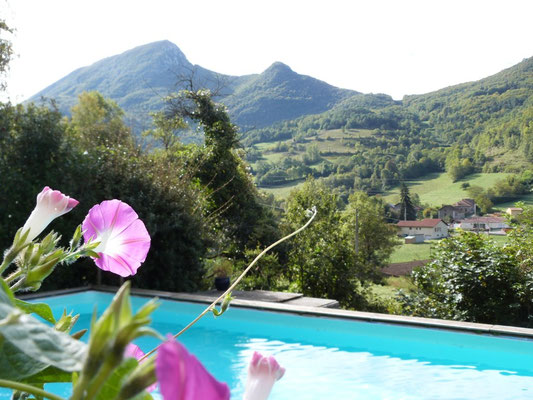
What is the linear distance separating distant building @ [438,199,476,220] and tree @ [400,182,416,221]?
188 cm

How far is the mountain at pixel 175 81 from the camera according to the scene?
65188 mm

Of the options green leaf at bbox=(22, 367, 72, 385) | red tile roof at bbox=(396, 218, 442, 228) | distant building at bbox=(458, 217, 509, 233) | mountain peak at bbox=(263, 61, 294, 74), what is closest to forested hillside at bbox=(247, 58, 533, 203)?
red tile roof at bbox=(396, 218, 442, 228)

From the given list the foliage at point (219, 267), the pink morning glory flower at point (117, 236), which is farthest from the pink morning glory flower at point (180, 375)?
the foliage at point (219, 267)

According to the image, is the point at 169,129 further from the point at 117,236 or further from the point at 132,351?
the point at 132,351

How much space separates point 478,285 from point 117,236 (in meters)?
6.59

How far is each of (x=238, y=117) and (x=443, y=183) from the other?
93.3 ft

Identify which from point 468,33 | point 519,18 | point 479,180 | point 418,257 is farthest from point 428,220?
point 468,33

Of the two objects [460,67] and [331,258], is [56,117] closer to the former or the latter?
[331,258]

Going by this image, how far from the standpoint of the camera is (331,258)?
8.40m

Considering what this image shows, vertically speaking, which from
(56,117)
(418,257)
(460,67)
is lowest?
(418,257)

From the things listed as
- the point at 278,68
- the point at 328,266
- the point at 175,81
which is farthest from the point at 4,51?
the point at 278,68

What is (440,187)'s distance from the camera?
140 ft

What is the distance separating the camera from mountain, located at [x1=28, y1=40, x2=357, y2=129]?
214 ft

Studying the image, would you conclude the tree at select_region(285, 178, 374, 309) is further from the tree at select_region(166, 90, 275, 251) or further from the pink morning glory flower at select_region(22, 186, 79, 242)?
the pink morning glory flower at select_region(22, 186, 79, 242)
